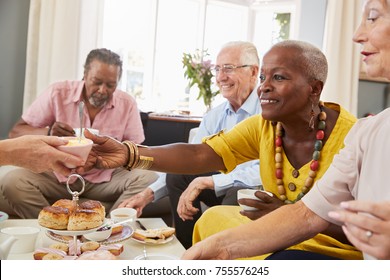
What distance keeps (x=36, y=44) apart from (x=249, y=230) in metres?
2.33

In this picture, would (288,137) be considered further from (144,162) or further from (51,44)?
(51,44)

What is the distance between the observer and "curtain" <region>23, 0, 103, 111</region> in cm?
277

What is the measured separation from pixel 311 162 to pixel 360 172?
0.43 meters

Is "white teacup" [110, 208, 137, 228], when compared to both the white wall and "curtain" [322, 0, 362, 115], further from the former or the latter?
"curtain" [322, 0, 362, 115]

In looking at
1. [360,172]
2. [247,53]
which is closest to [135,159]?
[360,172]

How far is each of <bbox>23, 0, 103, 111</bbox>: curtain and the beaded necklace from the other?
1.86 meters

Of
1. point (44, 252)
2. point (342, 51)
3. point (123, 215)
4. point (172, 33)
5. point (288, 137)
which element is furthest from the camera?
point (172, 33)

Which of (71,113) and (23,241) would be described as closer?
(23,241)

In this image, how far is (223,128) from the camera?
7.15 feet

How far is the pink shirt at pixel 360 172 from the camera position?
0.88 metres

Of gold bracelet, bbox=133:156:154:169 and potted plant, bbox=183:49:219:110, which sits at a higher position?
potted plant, bbox=183:49:219:110

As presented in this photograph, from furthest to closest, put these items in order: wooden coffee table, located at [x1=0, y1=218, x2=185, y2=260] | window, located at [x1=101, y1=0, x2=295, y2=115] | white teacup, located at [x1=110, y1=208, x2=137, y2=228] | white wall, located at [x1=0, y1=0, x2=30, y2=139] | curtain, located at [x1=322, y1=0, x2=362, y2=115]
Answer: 1. window, located at [x1=101, y1=0, x2=295, y2=115]
2. curtain, located at [x1=322, y1=0, x2=362, y2=115]
3. white wall, located at [x1=0, y1=0, x2=30, y2=139]
4. white teacup, located at [x1=110, y1=208, x2=137, y2=228]
5. wooden coffee table, located at [x1=0, y1=218, x2=185, y2=260]

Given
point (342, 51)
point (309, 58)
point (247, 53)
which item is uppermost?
point (342, 51)

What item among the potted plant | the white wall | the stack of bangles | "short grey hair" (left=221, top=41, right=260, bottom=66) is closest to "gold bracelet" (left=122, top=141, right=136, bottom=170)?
the stack of bangles
